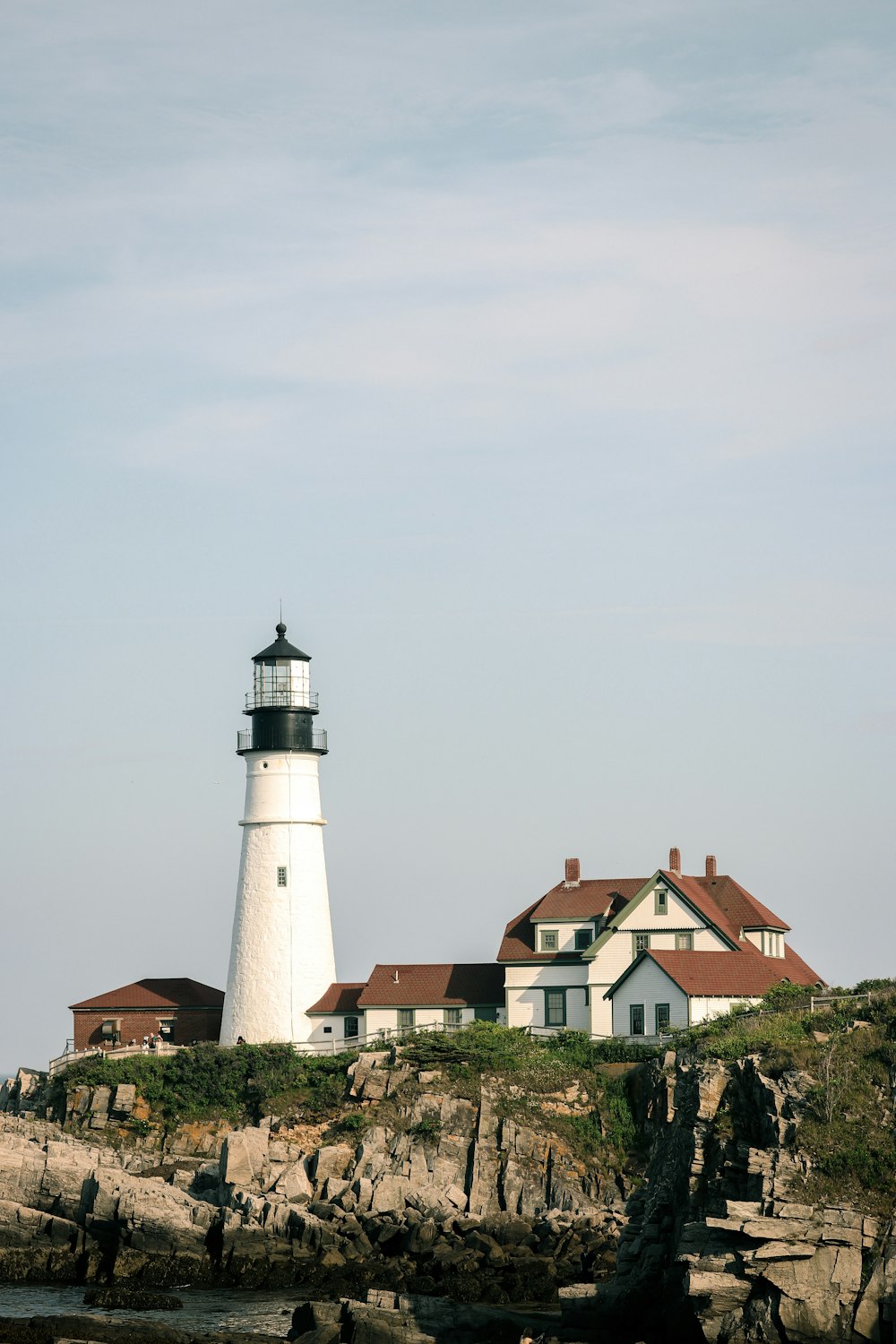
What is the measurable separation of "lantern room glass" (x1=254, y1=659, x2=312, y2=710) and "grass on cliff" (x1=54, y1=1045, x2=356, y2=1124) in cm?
1023

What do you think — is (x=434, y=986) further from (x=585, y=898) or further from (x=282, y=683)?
(x=282, y=683)

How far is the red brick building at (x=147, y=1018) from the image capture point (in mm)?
55188

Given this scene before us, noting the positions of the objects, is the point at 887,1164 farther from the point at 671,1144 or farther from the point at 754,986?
the point at 754,986

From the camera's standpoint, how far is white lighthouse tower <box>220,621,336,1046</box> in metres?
53.1

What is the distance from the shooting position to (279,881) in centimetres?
5331

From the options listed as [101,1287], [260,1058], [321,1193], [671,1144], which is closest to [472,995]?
[260,1058]

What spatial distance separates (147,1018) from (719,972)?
58.8 ft

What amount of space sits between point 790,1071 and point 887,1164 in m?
3.28

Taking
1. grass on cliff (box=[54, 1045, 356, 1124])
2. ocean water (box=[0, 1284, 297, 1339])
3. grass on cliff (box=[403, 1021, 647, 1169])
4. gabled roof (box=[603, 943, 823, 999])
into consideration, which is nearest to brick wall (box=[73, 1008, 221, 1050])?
grass on cliff (box=[54, 1045, 356, 1124])

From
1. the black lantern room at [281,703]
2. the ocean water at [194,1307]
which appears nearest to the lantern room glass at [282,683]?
the black lantern room at [281,703]

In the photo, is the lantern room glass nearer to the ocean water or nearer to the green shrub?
the green shrub

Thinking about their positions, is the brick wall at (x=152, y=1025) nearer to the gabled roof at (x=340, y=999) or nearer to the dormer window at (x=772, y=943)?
the gabled roof at (x=340, y=999)

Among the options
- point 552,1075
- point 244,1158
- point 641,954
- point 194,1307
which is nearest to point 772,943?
point 641,954

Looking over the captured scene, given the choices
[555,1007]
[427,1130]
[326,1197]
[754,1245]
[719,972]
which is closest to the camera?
[754,1245]
